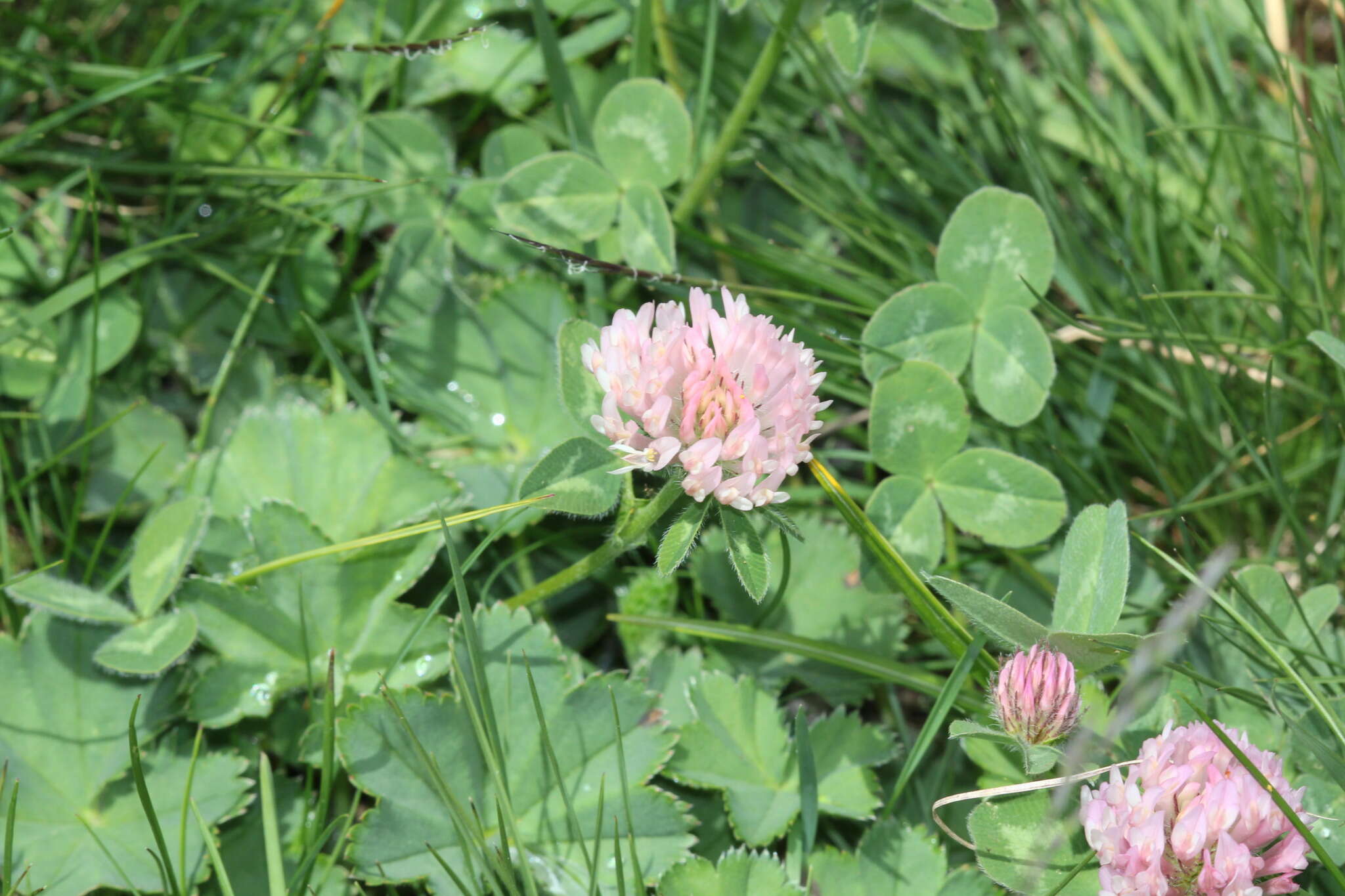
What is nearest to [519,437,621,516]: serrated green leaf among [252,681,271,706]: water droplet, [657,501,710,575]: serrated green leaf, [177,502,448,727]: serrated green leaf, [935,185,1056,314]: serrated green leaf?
[657,501,710,575]: serrated green leaf

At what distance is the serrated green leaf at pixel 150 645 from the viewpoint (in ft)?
6.21

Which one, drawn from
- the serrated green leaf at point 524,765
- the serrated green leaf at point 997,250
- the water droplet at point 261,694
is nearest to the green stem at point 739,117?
the serrated green leaf at point 997,250

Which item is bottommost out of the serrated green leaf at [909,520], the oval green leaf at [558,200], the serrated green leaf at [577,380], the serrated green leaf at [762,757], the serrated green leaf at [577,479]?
the serrated green leaf at [762,757]

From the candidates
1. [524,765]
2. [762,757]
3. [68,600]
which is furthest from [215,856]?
[762,757]

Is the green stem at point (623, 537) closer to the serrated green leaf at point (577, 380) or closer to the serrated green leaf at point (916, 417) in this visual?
the serrated green leaf at point (577, 380)

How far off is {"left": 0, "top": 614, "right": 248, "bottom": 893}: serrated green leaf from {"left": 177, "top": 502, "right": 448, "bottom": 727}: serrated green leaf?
4.4 inches

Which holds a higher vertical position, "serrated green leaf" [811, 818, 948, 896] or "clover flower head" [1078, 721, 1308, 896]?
"clover flower head" [1078, 721, 1308, 896]

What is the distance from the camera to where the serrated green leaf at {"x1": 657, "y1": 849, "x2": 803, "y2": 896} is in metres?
1.76

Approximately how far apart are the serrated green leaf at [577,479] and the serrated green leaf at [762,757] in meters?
0.46

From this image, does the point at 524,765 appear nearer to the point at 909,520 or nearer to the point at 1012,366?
the point at 909,520

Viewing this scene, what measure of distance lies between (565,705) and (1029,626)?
0.80 meters

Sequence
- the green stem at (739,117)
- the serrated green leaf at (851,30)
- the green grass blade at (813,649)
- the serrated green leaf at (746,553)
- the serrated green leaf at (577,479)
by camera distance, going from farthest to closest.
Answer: the green stem at (739,117) < the serrated green leaf at (851,30) < the green grass blade at (813,649) < the serrated green leaf at (577,479) < the serrated green leaf at (746,553)

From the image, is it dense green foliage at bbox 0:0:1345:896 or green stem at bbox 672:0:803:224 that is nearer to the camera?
dense green foliage at bbox 0:0:1345:896

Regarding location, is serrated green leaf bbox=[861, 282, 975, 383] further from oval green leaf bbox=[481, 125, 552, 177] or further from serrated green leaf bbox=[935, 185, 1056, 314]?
oval green leaf bbox=[481, 125, 552, 177]
